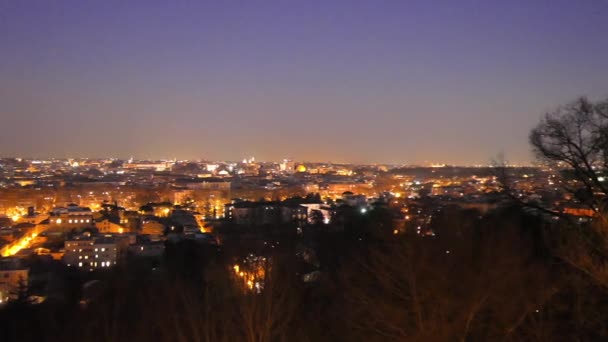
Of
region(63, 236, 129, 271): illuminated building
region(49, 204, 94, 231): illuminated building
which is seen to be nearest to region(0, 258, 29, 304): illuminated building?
region(63, 236, 129, 271): illuminated building

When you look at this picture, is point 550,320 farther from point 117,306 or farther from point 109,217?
point 109,217

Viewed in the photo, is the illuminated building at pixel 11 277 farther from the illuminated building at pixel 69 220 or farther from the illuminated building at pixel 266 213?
the illuminated building at pixel 69 220

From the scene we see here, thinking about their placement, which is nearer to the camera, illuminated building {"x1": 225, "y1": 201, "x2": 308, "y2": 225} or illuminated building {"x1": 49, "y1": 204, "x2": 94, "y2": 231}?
illuminated building {"x1": 225, "y1": 201, "x2": 308, "y2": 225}

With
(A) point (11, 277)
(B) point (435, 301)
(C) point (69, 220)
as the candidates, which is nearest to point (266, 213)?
(C) point (69, 220)

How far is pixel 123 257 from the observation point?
45.7ft

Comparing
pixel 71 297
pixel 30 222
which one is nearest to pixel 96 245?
pixel 71 297

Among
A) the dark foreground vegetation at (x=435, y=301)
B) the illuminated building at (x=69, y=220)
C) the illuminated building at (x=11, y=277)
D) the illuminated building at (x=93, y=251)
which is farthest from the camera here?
the illuminated building at (x=69, y=220)

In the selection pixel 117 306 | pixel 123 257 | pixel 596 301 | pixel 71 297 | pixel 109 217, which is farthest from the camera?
pixel 109 217

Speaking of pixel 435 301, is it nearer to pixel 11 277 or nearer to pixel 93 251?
pixel 11 277

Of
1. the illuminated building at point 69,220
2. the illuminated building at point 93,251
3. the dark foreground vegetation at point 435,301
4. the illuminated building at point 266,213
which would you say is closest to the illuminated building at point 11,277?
the illuminated building at point 93,251

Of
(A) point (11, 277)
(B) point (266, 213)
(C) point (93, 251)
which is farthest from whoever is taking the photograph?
(B) point (266, 213)

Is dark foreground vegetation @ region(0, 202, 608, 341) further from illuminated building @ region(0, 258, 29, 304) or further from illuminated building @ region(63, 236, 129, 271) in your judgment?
illuminated building @ region(63, 236, 129, 271)

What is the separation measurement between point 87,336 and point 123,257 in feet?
32.1

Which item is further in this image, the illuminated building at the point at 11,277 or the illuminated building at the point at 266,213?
the illuminated building at the point at 266,213
